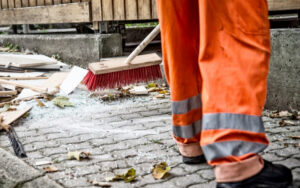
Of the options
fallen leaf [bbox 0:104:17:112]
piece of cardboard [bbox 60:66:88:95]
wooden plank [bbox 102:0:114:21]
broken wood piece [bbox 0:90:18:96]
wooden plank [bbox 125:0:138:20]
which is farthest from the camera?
wooden plank [bbox 102:0:114:21]

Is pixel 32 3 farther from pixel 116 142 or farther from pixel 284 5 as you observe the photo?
pixel 116 142

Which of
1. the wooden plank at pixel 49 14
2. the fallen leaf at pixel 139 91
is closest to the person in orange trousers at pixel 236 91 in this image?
the fallen leaf at pixel 139 91

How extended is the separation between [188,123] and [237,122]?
61 cm

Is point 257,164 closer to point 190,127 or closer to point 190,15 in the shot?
point 190,127

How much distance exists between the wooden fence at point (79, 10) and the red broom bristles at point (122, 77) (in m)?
1.11

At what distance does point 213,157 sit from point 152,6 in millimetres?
3892

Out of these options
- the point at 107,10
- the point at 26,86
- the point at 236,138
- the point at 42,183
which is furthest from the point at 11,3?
the point at 236,138

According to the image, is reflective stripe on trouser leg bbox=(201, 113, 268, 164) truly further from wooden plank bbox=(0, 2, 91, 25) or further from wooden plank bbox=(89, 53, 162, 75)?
wooden plank bbox=(0, 2, 91, 25)

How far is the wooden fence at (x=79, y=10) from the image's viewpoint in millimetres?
5414

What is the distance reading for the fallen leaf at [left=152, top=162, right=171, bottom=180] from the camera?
7.55ft

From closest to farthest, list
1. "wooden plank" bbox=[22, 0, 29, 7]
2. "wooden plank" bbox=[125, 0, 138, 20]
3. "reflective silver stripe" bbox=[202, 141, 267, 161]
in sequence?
"reflective silver stripe" bbox=[202, 141, 267, 161], "wooden plank" bbox=[125, 0, 138, 20], "wooden plank" bbox=[22, 0, 29, 7]

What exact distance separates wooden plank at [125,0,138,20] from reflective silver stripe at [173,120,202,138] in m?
3.48

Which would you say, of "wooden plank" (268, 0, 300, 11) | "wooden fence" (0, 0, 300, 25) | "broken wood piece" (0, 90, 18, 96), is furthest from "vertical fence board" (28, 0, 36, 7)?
"wooden plank" (268, 0, 300, 11)

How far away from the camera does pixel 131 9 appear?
5676 mm
